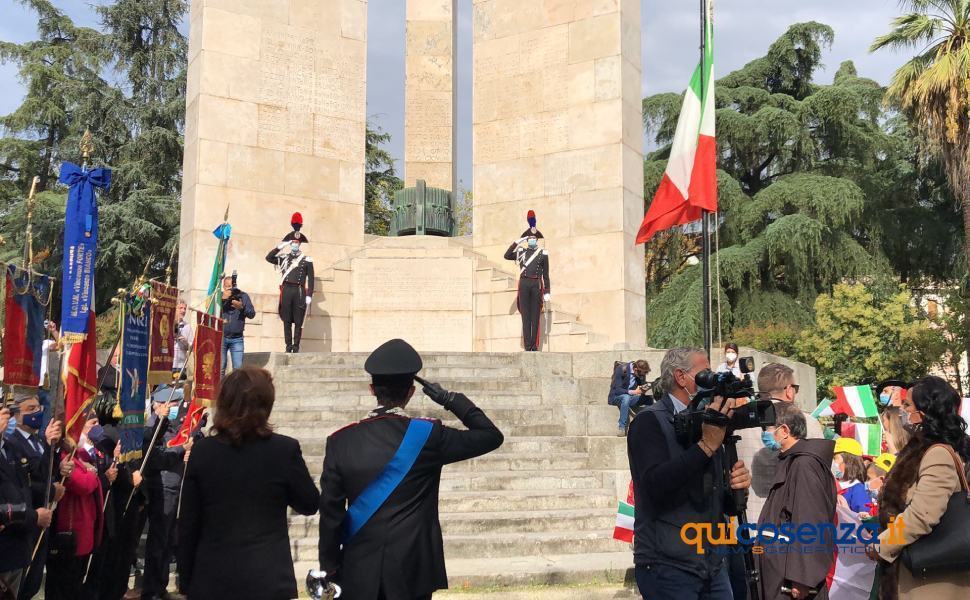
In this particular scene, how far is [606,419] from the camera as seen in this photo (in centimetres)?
1126

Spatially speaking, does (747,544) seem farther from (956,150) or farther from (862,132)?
(862,132)

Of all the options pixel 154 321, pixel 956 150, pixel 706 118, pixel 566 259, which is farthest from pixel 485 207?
pixel 154 321

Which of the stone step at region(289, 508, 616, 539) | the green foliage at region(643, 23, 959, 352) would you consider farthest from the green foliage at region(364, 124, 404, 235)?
the stone step at region(289, 508, 616, 539)

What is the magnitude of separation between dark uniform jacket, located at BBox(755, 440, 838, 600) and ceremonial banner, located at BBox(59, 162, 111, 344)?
4271 millimetres

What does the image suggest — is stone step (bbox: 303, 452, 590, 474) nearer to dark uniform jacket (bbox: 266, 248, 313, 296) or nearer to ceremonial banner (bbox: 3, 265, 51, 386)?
ceremonial banner (bbox: 3, 265, 51, 386)

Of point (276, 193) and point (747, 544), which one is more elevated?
point (276, 193)

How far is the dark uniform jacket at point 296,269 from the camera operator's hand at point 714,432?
41.3 feet

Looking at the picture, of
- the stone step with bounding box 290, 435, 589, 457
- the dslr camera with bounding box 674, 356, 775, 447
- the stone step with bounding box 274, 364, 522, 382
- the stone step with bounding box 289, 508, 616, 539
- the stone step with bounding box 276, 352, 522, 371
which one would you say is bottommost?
the stone step with bounding box 289, 508, 616, 539

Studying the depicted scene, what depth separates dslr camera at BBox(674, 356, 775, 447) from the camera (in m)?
3.58

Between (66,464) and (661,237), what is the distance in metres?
28.9

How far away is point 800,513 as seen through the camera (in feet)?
14.8

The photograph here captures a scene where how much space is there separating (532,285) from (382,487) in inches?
476

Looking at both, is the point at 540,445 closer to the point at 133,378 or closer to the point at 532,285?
the point at 133,378

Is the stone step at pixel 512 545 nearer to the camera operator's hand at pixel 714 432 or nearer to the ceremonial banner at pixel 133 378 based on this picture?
the ceremonial banner at pixel 133 378
